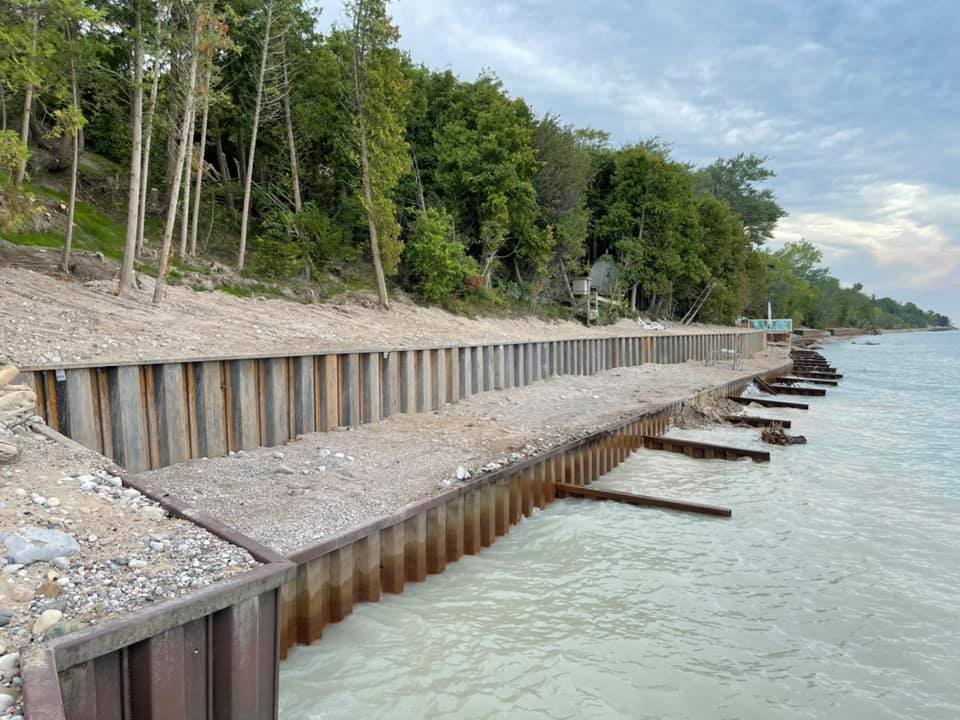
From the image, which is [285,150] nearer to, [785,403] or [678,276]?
[785,403]

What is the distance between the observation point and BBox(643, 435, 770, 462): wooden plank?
11.1 metres

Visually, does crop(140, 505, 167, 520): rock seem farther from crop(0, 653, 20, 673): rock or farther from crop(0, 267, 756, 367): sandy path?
crop(0, 267, 756, 367): sandy path

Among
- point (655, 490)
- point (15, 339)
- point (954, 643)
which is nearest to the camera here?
point (954, 643)

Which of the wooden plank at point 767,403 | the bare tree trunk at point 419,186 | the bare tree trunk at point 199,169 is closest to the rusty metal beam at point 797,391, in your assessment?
the wooden plank at point 767,403

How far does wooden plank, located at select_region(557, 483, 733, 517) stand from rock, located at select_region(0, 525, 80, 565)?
6.48 metres

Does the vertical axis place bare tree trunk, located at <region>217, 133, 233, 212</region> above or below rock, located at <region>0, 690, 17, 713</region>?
above

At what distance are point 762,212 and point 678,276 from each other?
94.3 feet

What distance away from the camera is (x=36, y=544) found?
304 centimetres

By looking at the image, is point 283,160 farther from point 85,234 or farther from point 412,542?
point 412,542

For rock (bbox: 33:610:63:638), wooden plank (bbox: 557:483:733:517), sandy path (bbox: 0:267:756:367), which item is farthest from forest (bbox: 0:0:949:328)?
wooden plank (bbox: 557:483:733:517)

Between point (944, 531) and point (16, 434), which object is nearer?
point (16, 434)

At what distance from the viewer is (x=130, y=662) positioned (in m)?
2.56

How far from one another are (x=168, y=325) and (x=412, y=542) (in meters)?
7.16

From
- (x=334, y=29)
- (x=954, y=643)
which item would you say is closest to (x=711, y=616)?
(x=954, y=643)
